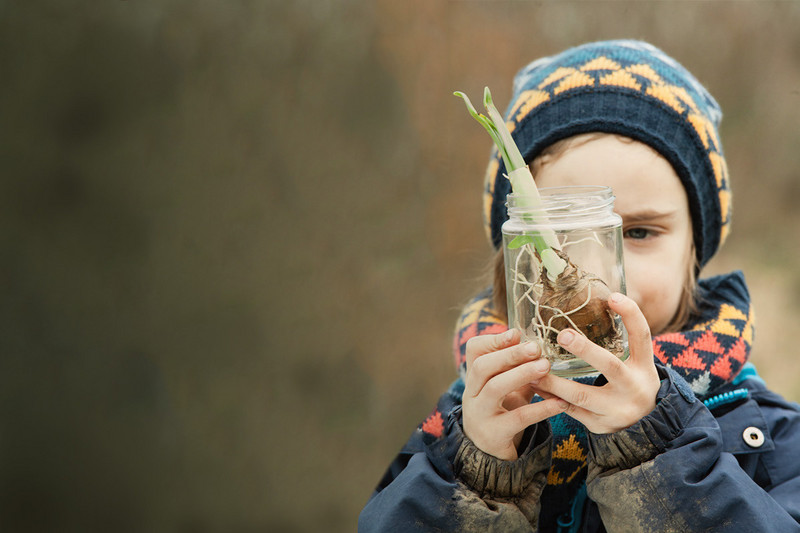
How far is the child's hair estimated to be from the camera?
927 mm

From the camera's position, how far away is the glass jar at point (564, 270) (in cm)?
63

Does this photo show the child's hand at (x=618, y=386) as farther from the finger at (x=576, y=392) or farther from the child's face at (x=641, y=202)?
the child's face at (x=641, y=202)

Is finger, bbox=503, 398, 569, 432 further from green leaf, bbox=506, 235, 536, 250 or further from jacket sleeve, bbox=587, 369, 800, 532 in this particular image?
green leaf, bbox=506, 235, 536, 250

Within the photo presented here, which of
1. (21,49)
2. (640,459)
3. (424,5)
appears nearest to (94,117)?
(21,49)

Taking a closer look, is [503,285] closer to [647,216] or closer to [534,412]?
[647,216]

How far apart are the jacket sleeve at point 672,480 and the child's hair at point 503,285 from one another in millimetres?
285

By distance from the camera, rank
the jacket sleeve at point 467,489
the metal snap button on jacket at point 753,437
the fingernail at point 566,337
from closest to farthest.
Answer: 1. the fingernail at point 566,337
2. the jacket sleeve at point 467,489
3. the metal snap button on jacket at point 753,437

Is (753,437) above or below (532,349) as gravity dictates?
below

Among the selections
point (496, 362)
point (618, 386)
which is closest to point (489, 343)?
point (496, 362)

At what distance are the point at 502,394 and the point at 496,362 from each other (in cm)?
3

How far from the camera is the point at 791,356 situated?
1.48 metres

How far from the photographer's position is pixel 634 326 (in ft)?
2.08

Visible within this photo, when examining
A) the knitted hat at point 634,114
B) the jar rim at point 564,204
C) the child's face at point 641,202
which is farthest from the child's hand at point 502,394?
the knitted hat at point 634,114

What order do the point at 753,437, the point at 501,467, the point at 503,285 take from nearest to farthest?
the point at 501,467 < the point at 753,437 < the point at 503,285
